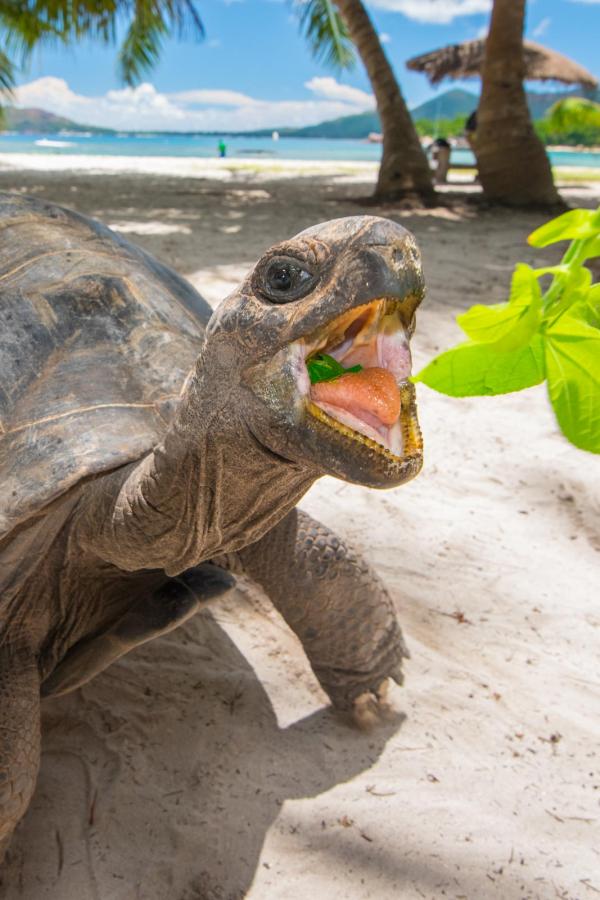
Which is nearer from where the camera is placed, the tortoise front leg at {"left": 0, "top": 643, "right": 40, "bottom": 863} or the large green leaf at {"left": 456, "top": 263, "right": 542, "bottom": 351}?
the large green leaf at {"left": 456, "top": 263, "right": 542, "bottom": 351}

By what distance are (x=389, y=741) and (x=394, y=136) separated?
9407 millimetres

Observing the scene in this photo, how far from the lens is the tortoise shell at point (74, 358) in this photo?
1.44 m

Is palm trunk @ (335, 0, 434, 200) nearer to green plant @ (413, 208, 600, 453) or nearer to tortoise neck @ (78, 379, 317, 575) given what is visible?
tortoise neck @ (78, 379, 317, 575)

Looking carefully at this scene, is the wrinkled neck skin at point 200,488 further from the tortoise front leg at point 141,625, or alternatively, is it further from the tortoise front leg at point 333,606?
the tortoise front leg at point 333,606

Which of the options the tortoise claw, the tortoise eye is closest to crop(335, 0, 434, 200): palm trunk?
the tortoise claw

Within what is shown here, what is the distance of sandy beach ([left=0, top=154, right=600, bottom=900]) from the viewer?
65.0 inches

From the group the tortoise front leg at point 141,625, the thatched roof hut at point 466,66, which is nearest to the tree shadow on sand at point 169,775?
the tortoise front leg at point 141,625

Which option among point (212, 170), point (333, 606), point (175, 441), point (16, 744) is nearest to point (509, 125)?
point (333, 606)

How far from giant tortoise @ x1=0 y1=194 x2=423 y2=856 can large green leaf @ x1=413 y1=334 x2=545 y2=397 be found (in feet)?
1.76

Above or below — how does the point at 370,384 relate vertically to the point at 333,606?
above

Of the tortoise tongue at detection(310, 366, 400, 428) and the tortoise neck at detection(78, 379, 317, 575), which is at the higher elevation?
the tortoise tongue at detection(310, 366, 400, 428)

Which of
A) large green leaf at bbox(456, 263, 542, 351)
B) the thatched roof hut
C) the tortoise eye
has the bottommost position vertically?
the tortoise eye

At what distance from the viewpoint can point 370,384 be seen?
101cm

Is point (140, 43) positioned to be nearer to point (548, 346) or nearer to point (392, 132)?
point (392, 132)
